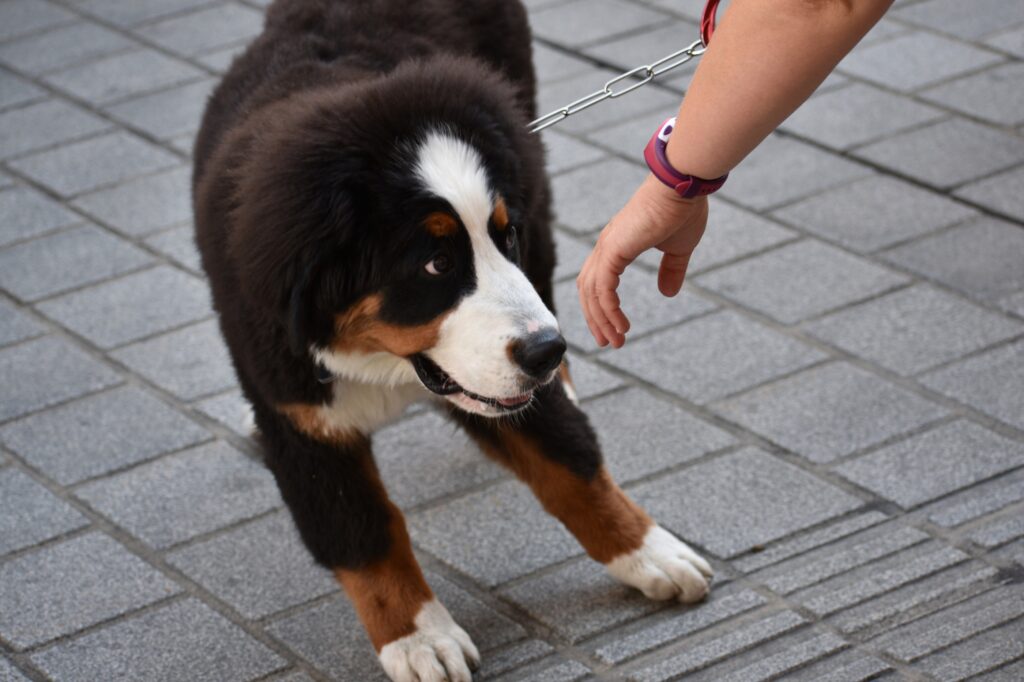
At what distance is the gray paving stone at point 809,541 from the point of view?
333 cm

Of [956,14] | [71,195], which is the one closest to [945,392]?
[956,14]

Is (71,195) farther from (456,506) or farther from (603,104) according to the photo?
(456,506)

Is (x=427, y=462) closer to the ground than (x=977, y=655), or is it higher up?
closer to the ground

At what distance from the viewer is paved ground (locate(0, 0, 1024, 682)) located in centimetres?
315

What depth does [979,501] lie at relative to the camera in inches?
135

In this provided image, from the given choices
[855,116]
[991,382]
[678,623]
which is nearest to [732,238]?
[855,116]

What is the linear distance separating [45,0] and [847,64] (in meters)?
4.10

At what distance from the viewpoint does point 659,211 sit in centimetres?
244

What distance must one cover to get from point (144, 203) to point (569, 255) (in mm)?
1647

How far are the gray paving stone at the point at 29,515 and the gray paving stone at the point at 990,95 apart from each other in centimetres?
353

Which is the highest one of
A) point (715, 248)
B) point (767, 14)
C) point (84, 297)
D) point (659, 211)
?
point (767, 14)

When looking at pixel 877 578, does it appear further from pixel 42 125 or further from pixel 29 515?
pixel 42 125

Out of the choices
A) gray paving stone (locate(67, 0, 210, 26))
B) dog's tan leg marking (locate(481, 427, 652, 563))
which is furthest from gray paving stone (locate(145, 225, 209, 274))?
gray paving stone (locate(67, 0, 210, 26))

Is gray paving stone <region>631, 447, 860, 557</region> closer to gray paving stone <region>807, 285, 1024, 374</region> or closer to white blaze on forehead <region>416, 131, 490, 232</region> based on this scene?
gray paving stone <region>807, 285, 1024, 374</region>
